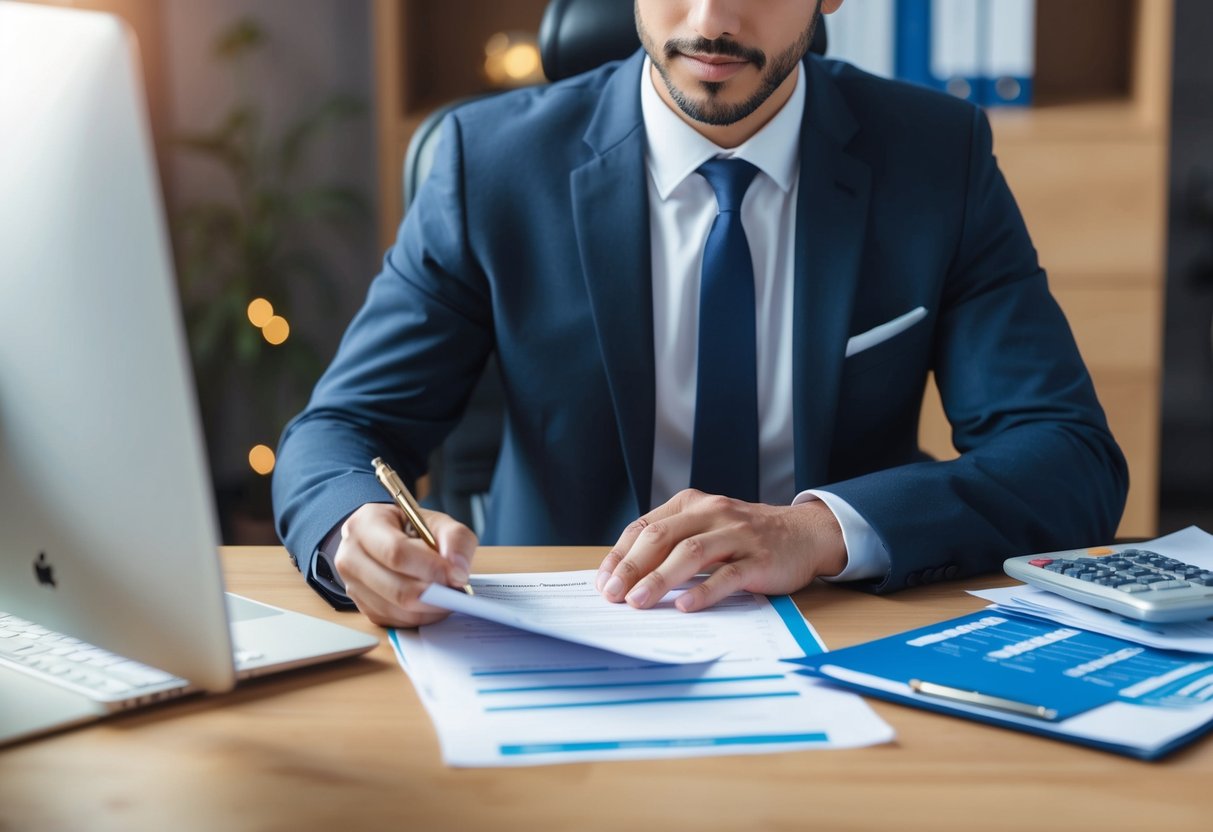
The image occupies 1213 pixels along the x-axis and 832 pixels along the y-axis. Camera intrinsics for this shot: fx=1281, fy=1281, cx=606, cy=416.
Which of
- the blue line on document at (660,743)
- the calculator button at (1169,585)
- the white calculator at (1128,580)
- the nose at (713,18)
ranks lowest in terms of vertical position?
the white calculator at (1128,580)

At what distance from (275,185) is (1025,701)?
2712 millimetres

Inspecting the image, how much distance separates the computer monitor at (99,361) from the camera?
2.01 feet

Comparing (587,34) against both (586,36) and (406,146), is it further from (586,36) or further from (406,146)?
(406,146)

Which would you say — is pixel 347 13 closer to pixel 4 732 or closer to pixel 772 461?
pixel 772 461

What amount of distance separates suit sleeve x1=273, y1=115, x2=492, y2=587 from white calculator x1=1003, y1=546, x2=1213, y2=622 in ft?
2.19

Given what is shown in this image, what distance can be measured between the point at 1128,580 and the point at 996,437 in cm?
38

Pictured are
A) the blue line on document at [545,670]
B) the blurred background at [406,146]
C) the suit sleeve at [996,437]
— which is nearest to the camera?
the blue line on document at [545,670]

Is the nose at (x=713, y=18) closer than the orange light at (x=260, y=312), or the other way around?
the nose at (x=713, y=18)

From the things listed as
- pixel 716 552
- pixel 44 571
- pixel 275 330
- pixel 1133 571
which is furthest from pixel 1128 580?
pixel 275 330

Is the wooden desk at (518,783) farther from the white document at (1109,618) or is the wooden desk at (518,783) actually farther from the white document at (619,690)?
the white document at (1109,618)

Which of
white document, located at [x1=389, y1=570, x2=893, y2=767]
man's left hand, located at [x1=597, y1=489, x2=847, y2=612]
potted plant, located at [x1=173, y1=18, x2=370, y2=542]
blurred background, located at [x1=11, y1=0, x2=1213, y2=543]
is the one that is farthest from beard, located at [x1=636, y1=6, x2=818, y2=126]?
potted plant, located at [x1=173, y1=18, x2=370, y2=542]

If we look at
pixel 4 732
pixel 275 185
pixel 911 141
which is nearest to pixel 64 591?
pixel 4 732

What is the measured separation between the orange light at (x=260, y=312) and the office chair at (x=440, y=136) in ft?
4.41

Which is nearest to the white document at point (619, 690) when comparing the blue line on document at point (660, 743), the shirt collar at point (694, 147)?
the blue line on document at point (660, 743)
